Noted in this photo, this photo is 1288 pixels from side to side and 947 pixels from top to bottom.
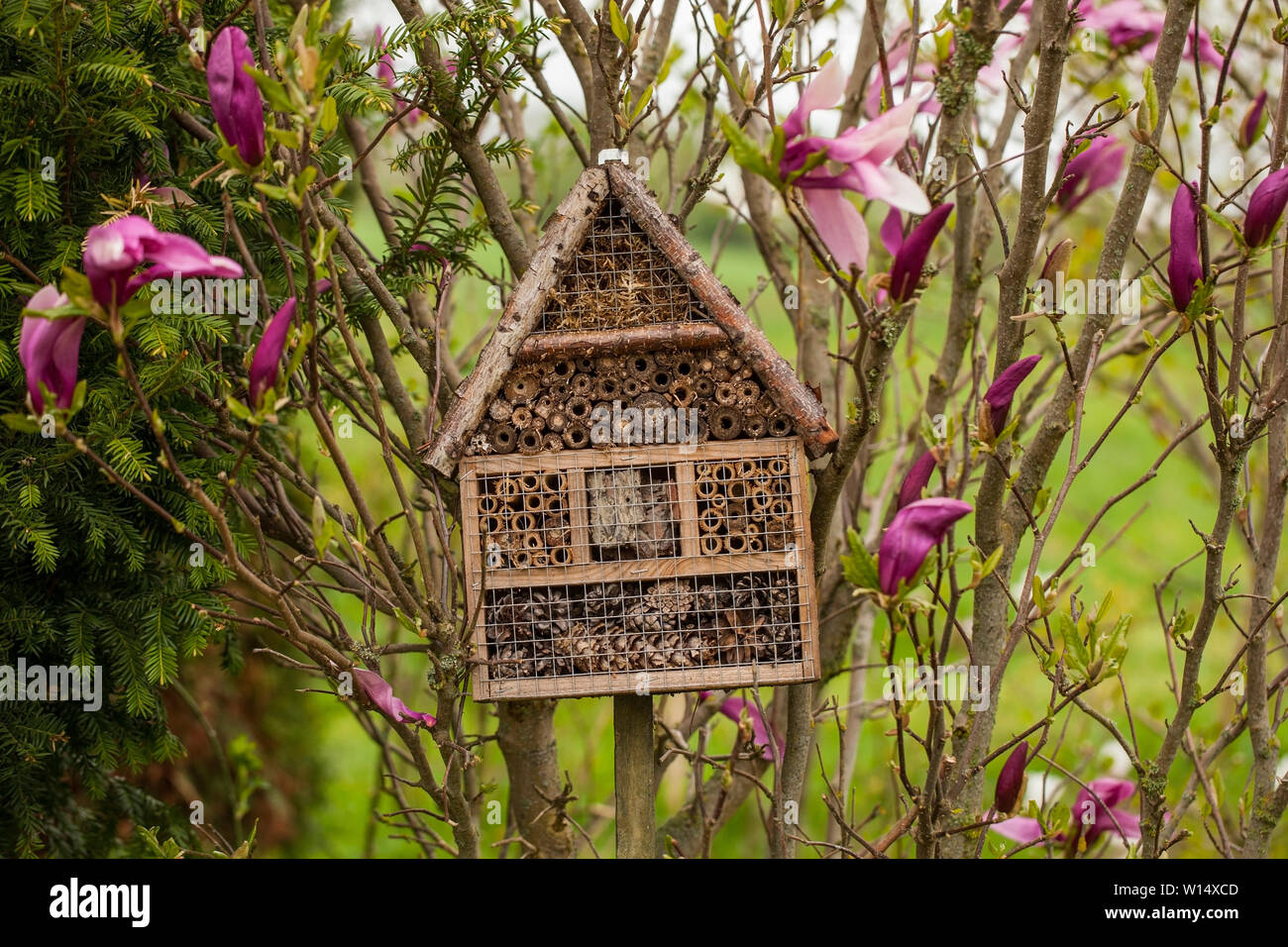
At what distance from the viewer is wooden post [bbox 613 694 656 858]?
1.57 m

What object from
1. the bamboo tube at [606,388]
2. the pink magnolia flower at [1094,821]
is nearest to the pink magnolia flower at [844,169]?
the bamboo tube at [606,388]

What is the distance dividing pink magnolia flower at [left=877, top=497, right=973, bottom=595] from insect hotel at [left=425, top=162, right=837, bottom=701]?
283 millimetres

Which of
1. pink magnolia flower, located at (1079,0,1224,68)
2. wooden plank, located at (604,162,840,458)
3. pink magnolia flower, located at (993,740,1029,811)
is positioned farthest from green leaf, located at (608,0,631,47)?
pink magnolia flower, located at (993,740,1029,811)

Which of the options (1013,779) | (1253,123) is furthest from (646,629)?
(1253,123)

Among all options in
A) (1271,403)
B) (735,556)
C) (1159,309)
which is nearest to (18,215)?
(735,556)

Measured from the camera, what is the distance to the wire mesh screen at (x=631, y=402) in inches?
57.6

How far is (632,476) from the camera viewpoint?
1.46m

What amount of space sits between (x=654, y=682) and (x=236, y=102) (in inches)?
32.4

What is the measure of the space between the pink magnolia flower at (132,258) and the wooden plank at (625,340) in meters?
0.45

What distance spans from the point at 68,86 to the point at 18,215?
0.18 m

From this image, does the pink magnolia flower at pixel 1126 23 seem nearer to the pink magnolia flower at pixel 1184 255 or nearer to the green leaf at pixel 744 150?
the pink magnolia flower at pixel 1184 255

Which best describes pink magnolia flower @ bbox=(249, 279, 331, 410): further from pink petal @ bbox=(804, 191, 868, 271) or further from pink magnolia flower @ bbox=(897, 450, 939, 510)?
pink magnolia flower @ bbox=(897, 450, 939, 510)
